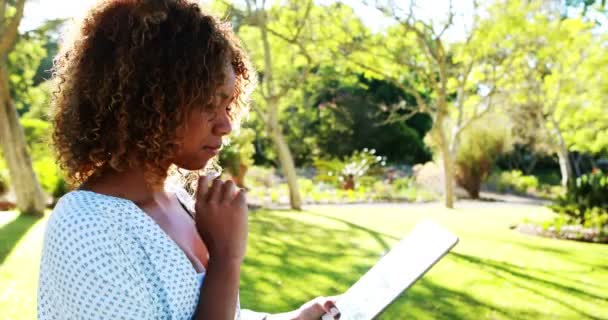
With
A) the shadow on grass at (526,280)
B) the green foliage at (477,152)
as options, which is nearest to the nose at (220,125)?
the shadow on grass at (526,280)

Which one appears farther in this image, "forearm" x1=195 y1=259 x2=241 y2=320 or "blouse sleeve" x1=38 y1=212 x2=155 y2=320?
"forearm" x1=195 y1=259 x2=241 y2=320

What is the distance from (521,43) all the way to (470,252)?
25.4 feet

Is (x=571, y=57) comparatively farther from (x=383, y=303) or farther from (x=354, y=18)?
(x=383, y=303)

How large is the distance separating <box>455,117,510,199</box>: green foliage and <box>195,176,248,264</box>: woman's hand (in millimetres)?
19025

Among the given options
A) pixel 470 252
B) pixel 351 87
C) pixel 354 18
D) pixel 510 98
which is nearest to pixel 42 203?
pixel 470 252

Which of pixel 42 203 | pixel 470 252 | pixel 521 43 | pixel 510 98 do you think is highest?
pixel 521 43

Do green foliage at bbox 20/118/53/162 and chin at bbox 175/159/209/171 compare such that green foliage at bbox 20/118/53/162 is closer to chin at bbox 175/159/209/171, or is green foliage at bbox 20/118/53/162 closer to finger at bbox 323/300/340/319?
finger at bbox 323/300/340/319

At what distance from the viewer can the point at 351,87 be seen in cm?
2723

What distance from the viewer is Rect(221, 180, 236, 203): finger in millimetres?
1199

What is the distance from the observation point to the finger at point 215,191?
3.93 feet

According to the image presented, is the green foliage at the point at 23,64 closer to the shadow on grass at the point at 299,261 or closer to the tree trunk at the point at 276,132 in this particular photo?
the tree trunk at the point at 276,132

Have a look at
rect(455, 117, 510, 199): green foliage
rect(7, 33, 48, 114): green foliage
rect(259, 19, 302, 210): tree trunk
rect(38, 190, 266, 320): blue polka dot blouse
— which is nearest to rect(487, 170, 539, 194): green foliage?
rect(455, 117, 510, 199): green foliage

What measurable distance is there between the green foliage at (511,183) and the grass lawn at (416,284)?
36.5 ft

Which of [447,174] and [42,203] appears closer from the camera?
[42,203]
